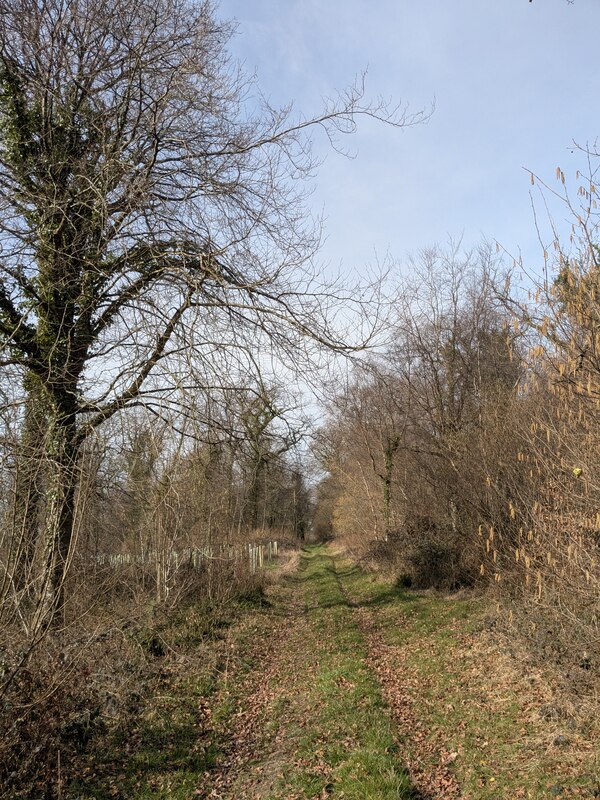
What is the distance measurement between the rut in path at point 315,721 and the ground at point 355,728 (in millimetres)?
19

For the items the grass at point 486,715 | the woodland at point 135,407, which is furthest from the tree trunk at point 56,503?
the grass at point 486,715

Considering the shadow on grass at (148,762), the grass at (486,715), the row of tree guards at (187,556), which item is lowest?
the grass at (486,715)

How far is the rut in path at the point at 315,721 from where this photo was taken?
15.8 ft

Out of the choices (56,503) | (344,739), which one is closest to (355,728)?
(344,739)

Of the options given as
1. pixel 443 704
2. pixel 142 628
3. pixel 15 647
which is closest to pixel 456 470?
pixel 443 704

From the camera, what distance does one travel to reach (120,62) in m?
6.72

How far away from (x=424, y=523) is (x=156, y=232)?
41.6ft

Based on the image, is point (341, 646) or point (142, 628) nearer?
point (142, 628)

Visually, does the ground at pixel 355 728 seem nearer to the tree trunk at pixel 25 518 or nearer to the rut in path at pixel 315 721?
the rut in path at pixel 315 721

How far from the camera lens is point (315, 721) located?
6.28 meters

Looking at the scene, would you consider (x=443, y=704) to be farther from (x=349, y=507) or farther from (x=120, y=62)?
(x=349, y=507)

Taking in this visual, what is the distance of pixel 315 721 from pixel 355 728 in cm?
56

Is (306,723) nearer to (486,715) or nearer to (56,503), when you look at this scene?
(486,715)

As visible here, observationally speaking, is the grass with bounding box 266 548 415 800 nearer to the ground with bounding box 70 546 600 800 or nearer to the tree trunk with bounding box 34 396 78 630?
the ground with bounding box 70 546 600 800
